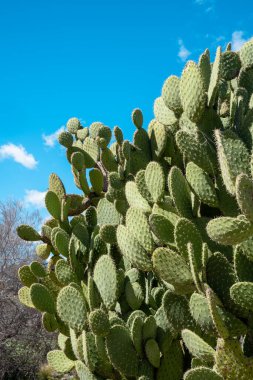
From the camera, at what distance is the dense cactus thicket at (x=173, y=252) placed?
5.44 feet

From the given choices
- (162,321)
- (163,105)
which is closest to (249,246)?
(162,321)

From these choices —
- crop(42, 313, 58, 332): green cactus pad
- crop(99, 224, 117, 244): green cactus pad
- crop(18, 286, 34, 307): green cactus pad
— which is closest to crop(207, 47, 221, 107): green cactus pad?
Answer: crop(99, 224, 117, 244): green cactus pad

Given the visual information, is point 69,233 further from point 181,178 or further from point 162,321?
point 181,178

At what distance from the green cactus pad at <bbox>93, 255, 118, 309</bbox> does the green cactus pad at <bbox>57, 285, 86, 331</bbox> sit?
0.11 metres

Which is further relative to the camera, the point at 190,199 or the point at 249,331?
the point at 190,199

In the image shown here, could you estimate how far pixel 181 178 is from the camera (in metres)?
1.98

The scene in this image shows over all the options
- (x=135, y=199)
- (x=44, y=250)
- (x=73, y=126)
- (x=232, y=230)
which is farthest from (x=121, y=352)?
(x=73, y=126)

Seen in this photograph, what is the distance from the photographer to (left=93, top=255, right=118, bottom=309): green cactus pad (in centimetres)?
231

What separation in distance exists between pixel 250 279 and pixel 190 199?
0.45 metres

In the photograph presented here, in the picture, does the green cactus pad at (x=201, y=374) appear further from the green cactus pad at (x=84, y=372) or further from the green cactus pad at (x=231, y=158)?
the green cactus pad at (x=84, y=372)

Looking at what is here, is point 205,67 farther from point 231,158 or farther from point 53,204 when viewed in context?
point 53,204

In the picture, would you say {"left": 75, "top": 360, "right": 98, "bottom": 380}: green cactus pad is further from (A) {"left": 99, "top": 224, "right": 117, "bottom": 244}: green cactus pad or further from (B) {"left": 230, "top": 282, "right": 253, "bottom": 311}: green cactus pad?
(B) {"left": 230, "top": 282, "right": 253, "bottom": 311}: green cactus pad

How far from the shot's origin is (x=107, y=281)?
234 centimetres

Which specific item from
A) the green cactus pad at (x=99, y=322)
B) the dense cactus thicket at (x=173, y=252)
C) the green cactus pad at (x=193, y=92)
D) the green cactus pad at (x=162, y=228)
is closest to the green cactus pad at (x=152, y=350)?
the dense cactus thicket at (x=173, y=252)
